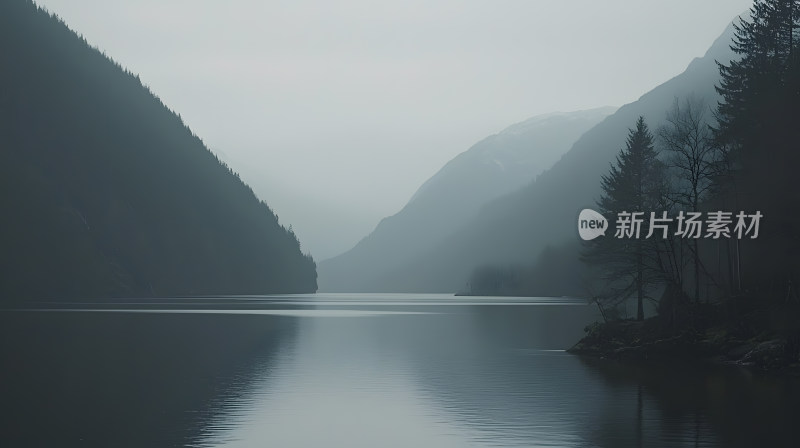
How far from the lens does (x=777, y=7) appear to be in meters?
73.4

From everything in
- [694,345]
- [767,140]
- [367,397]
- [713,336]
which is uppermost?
[767,140]

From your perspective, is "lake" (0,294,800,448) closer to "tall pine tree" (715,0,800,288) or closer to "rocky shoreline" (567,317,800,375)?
"rocky shoreline" (567,317,800,375)

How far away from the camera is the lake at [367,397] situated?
2861 cm

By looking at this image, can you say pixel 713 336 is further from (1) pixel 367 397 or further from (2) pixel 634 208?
(1) pixel 367 397

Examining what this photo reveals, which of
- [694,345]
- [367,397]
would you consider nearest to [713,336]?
[694,345]

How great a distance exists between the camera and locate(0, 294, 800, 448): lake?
28.6 meters

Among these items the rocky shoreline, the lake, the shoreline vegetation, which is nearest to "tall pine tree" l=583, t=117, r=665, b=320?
the rocky shoreline

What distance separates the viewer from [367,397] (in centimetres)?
3988

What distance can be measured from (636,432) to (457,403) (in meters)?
9.65

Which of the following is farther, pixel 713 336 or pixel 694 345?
pixel 713 336

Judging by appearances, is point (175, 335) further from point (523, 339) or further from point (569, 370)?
point (569, 370)

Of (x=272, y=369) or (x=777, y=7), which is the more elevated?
(x=777, y=7)

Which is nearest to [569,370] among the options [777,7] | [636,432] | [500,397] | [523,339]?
[500,397]

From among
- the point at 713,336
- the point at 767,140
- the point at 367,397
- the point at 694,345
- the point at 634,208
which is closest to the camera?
the point at 367,397
